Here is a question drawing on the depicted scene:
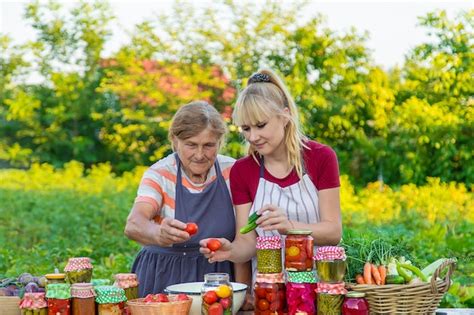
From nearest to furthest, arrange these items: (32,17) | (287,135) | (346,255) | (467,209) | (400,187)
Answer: (346,255) < (287,135) < (467,209) < (400,187) < (32,17)

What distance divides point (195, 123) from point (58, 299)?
0.97 m

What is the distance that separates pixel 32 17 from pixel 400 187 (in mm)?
7957

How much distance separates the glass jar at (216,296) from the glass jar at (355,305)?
41cm

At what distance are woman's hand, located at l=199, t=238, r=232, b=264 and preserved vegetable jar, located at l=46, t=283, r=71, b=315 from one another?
556mm

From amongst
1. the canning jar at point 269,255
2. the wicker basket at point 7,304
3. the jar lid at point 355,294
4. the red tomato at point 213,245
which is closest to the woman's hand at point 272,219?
the canning jar at point 269,255

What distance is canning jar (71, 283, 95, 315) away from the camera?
299 cm

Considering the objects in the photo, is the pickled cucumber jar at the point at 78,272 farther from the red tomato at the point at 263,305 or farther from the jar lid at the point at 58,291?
the red tomato at the point at 263,305

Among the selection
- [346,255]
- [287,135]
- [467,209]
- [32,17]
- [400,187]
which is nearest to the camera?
[346,255]

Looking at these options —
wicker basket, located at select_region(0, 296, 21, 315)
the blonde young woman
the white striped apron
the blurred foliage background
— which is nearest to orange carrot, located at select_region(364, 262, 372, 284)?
the blonde young woman

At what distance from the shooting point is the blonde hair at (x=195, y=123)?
3529 mm

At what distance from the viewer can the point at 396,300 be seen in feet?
9.71

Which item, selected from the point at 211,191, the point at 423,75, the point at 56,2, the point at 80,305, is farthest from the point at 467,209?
the point at 56,2

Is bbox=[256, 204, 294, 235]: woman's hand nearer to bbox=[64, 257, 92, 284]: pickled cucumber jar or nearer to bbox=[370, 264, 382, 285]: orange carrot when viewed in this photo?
bbox=[370, 264, 382, 285]: orange carrot

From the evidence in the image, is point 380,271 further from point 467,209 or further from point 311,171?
point 467,209
